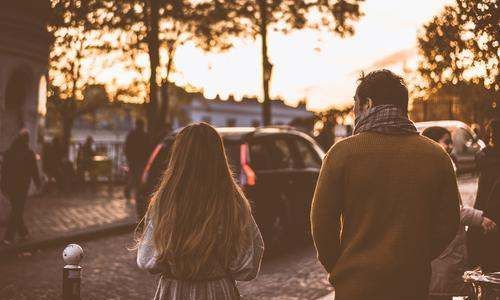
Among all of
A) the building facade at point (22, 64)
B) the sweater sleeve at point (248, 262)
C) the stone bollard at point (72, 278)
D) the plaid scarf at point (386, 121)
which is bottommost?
the stone bollard at point (72, 278)

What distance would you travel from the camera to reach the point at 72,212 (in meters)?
16.8

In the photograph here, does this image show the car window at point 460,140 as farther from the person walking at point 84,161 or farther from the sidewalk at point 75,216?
the person walking at point 84,161

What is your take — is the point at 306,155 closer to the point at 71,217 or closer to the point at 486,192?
the point at 71,217

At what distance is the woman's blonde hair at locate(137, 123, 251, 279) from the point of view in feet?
11.2

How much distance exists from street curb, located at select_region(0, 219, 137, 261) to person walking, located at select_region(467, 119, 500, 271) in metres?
7.39

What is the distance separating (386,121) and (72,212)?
1418 centimetres

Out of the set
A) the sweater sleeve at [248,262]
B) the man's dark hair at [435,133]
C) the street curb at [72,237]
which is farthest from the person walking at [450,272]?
the street curb at [72,237]

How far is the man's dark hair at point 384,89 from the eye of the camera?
134 inches

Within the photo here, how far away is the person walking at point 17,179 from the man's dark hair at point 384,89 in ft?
31.1

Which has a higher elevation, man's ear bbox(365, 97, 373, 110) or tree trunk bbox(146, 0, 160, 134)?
tree trunk bbox(146, 0, 160, 134)

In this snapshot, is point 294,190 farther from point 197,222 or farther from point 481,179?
point 197,222

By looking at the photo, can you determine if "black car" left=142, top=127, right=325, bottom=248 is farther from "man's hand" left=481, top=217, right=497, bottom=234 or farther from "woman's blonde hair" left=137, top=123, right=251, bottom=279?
"woman's blonde hair" left=137, top=123, right=251, bottom=279

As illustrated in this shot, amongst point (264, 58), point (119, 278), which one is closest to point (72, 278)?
point (119, 278)

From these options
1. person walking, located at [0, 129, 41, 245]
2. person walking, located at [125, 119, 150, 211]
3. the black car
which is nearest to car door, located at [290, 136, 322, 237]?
the black car
